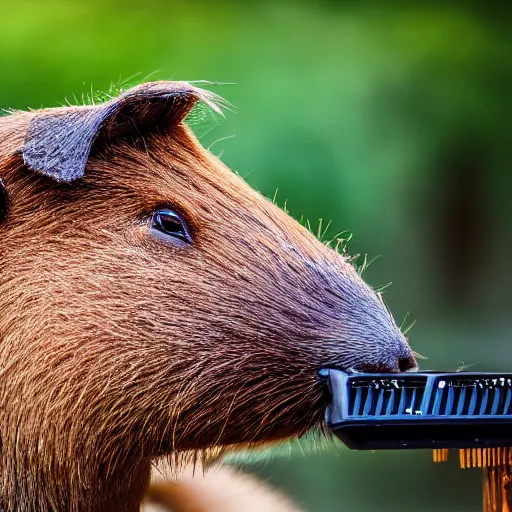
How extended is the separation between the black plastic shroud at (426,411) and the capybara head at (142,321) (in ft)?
0.13

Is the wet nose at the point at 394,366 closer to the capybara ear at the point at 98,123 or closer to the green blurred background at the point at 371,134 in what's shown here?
the capybara ear at the point at 98,123

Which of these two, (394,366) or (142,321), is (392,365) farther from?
(142,321)

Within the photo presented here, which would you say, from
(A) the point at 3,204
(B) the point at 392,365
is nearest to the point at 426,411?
(B) the point at 392,365

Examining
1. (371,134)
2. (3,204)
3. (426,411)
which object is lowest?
(426,411)

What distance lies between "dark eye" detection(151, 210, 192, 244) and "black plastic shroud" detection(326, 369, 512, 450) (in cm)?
15

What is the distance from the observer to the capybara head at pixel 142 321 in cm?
57

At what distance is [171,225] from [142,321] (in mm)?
70

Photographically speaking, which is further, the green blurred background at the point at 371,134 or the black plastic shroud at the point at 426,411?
the green blurred background at the point at 371,134

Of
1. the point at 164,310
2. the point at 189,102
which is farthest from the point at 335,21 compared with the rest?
the point at 164,310

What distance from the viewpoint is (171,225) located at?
602 millimetres

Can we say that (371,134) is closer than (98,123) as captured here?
No

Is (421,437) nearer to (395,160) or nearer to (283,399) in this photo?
(283,399)

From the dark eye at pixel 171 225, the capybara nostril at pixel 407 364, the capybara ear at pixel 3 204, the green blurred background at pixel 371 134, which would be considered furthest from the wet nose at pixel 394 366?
the green blurred background at pixel 371 134

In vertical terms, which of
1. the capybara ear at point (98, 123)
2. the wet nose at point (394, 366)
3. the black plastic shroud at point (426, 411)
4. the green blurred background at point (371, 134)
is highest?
the green blurred background at point (371, 134)
